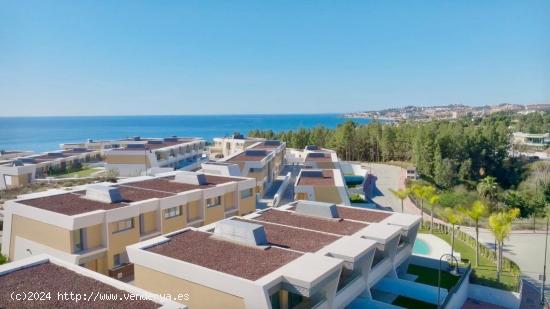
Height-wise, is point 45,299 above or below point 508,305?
above

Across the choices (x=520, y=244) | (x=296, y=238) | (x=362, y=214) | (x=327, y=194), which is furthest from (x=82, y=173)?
(x=520, y=244)

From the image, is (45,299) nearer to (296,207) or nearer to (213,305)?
(213,305)

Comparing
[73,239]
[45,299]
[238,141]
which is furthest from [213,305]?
[238,141]

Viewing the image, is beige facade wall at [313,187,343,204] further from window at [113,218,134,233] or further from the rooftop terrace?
window at [113,218,134,233]

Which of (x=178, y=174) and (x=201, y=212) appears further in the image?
(x=178, y=174)

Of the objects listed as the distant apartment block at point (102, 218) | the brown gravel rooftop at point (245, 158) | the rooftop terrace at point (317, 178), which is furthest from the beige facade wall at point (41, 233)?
the brown gravel rooftop at point (245, 158)

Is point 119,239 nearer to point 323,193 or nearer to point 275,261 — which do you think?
point 275,261
